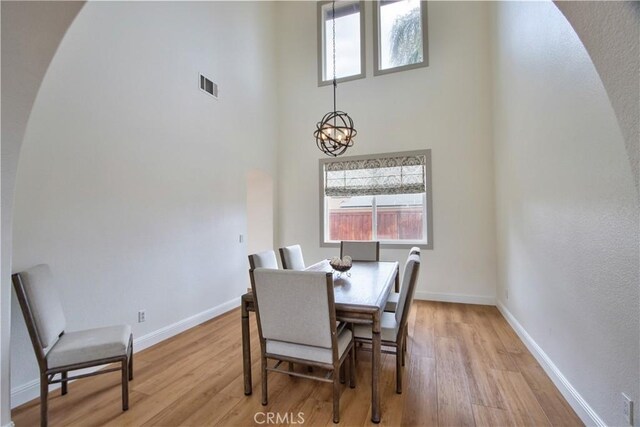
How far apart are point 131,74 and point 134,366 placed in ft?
8.96

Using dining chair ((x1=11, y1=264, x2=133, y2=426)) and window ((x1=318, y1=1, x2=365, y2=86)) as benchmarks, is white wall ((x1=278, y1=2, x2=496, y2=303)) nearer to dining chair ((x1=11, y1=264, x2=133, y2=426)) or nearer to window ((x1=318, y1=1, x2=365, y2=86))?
window ((x1=318, y1=1, x2=365, y2=86))

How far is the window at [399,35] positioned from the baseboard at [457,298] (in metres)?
3.67

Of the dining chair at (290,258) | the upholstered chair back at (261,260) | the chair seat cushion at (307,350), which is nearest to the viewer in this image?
the chair seat cushion at (307,350)

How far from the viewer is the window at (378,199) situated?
4.54 metres

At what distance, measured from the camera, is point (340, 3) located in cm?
509

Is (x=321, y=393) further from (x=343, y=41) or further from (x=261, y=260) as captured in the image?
(x=343, y=41)

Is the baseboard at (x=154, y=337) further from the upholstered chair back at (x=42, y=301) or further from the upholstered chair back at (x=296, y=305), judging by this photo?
the upholstered chair back at (x=296, y=305)

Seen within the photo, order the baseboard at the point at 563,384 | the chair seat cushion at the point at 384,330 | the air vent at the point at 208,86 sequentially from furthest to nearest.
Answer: the air vent at the point at 208,86, the chair seat cushion at the point at 384,330, the baseboard at the point at 563,384

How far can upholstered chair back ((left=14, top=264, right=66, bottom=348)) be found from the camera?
5.82 ft

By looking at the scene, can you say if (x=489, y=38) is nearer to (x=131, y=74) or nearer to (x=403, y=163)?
(x=403, y=163)

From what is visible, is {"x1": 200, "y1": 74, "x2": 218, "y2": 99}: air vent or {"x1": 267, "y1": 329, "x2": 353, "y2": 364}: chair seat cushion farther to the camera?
{"x1": 200, "y1": 74, "x2": 218, "y2": 99}: air vent

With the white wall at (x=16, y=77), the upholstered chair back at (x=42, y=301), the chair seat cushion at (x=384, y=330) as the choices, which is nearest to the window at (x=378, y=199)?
the chair seat cushion at (x=384, y=330)

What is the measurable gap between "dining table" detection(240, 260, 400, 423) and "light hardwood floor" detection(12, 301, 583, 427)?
24 centimetres

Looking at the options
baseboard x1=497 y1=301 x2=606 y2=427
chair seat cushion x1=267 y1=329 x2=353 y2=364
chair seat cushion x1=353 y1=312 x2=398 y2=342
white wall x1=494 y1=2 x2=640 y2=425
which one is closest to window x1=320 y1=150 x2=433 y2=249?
white wall x1=494 y1=2 x2=640 y2=425
